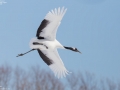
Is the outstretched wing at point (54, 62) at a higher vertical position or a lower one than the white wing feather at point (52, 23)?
lower

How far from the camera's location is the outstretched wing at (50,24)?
1309mm

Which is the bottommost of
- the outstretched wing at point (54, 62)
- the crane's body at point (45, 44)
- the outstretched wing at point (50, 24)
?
Answer: the outstretched wing at point (54, 62)

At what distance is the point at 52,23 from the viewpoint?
1.33m

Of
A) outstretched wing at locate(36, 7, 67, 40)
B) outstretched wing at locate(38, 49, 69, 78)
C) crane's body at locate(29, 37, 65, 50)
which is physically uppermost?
outstretched wing at locate(36, 7, 67, 40)

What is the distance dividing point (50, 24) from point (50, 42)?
8cm

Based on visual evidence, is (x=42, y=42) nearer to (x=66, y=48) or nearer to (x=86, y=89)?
(x=66, y=48)

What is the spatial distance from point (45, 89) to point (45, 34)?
2.51 metres

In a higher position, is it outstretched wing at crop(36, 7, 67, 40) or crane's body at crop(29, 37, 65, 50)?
outstretched wing at crop(36, 7, 67, 40)

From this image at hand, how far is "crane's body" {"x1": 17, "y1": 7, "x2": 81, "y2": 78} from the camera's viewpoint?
1291 mm

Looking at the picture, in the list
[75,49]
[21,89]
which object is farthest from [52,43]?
[21,89]

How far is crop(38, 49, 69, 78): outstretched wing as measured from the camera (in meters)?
1.38

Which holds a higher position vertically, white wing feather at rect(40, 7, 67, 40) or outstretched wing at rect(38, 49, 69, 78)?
white wing feather at rect(40, 7, 67, 40)

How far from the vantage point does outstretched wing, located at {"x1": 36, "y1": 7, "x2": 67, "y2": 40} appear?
4.29 feet

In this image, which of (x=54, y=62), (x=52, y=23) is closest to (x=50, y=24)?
(x=52, y=23)
